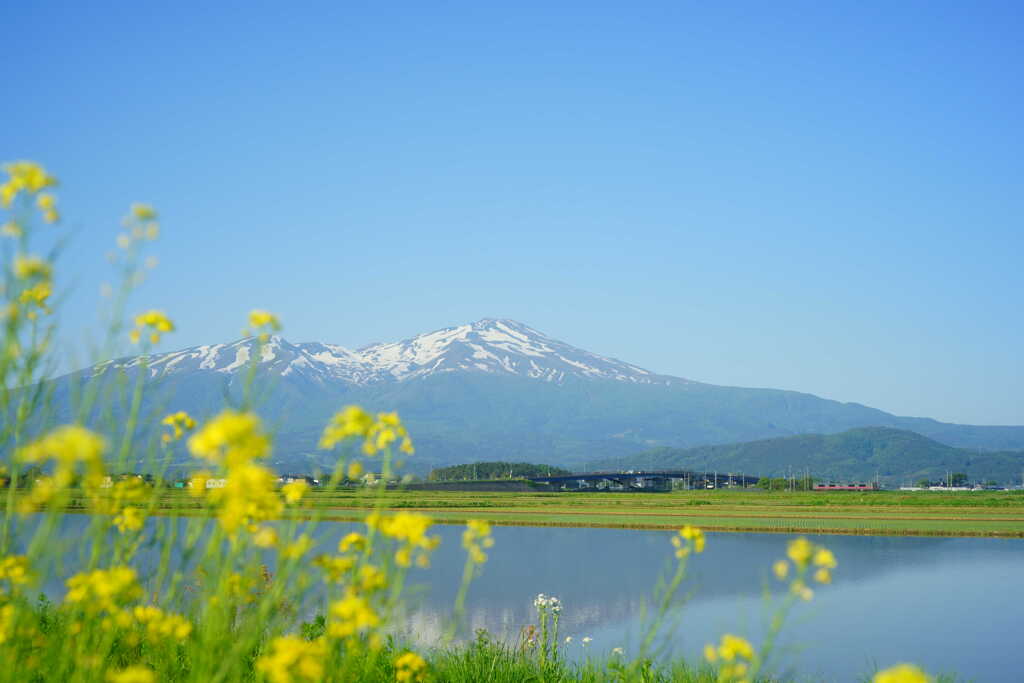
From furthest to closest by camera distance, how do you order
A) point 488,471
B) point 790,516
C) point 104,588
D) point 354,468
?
point 488,471 < point 790,516 < point 354,468 < point 104,588

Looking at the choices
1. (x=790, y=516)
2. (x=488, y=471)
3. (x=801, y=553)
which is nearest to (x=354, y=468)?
(x=801, y=553)

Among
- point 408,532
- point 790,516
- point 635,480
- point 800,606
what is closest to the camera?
point 408,532

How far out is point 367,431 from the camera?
126 inches

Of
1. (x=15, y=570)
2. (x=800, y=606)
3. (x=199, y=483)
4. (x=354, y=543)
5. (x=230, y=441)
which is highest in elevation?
(x=230, y=441)

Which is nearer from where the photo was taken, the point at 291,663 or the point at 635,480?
the point at 291,663

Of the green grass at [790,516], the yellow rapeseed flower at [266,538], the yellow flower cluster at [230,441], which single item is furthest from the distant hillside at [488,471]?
the yellow flower cluster at [230,441]

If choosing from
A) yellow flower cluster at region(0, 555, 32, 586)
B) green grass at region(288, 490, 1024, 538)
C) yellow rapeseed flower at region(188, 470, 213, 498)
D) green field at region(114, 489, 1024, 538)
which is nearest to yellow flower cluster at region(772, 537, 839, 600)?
yellow rapeseed flower at region(188, 470, 213, 498)

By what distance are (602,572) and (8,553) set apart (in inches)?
1067

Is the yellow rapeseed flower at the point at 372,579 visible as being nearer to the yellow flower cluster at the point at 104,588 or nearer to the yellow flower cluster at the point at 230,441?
the yellow flower cluster at the point at 104,588

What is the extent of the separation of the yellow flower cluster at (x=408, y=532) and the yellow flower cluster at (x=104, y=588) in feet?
3.00

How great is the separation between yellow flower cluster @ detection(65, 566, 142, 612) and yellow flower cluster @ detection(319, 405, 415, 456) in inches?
34.2

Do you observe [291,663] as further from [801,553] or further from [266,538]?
[801,553]

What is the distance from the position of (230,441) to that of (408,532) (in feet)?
3.05

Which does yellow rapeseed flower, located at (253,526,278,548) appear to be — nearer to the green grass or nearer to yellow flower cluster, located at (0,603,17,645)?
yellow flower cluster, located at (0,603,17,645)
